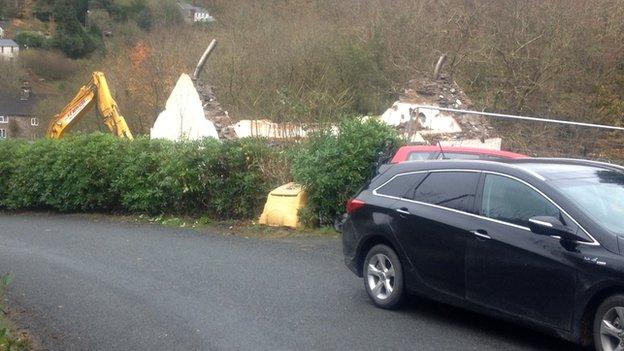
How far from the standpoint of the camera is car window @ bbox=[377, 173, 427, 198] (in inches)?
366

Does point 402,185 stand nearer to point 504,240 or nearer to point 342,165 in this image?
point 504,240

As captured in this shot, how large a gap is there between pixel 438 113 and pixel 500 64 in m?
8.12

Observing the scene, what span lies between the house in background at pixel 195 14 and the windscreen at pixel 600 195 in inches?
1365

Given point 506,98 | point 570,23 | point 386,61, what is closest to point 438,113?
point 506,98

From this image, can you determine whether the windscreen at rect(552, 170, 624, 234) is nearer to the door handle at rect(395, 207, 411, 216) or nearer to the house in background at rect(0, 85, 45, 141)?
the door handle at rect(395, 207, 411, 216)

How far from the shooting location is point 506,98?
25.3 metres

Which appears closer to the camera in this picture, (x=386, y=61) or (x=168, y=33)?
(x=386, y=61)

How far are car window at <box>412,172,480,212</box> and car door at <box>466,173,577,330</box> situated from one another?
0.14 m

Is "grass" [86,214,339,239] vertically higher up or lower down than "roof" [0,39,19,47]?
lower down

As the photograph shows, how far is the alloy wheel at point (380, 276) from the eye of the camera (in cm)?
934

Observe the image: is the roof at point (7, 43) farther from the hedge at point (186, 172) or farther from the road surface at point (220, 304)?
the road surface at point (220, 304)

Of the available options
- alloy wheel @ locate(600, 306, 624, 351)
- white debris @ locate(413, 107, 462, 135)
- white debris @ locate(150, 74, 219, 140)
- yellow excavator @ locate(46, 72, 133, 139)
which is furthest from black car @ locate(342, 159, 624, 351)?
yellow excavator @ locate(46, 72, 133, 139)

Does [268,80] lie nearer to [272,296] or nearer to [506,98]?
[506,98]

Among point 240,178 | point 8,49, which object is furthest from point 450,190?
point 8,49
